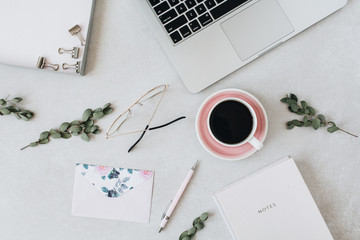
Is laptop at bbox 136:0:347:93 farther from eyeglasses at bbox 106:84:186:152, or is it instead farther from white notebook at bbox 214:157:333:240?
white notebook at bbox 214:157:333:240

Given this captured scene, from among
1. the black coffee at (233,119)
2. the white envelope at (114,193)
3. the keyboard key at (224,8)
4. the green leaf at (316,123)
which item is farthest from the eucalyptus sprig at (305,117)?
the white envelope at (114,193)

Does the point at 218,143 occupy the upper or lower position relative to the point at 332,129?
upper

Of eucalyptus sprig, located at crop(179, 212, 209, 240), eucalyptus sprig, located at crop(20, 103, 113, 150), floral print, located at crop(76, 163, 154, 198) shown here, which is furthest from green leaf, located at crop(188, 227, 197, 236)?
eucalyptus sprig, located at crop(20, 103, 113, 150)

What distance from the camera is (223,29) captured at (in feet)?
2.39

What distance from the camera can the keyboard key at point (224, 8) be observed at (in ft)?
2.36

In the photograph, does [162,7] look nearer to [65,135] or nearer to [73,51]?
[73,51]

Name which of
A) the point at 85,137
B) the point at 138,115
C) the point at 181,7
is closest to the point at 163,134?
the point at 138,115

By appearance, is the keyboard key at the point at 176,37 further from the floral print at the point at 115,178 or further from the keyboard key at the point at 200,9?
the floral print at the point at 115,178

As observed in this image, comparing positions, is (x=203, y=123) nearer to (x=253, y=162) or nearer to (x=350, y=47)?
(x=253, y=162)

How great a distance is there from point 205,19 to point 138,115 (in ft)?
0.84

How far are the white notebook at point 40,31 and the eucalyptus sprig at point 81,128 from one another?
0.10 metres

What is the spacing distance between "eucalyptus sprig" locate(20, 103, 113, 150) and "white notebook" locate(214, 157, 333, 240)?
30 cm

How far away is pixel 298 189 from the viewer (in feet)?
2.40

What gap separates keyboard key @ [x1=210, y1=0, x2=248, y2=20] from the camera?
0.72m
